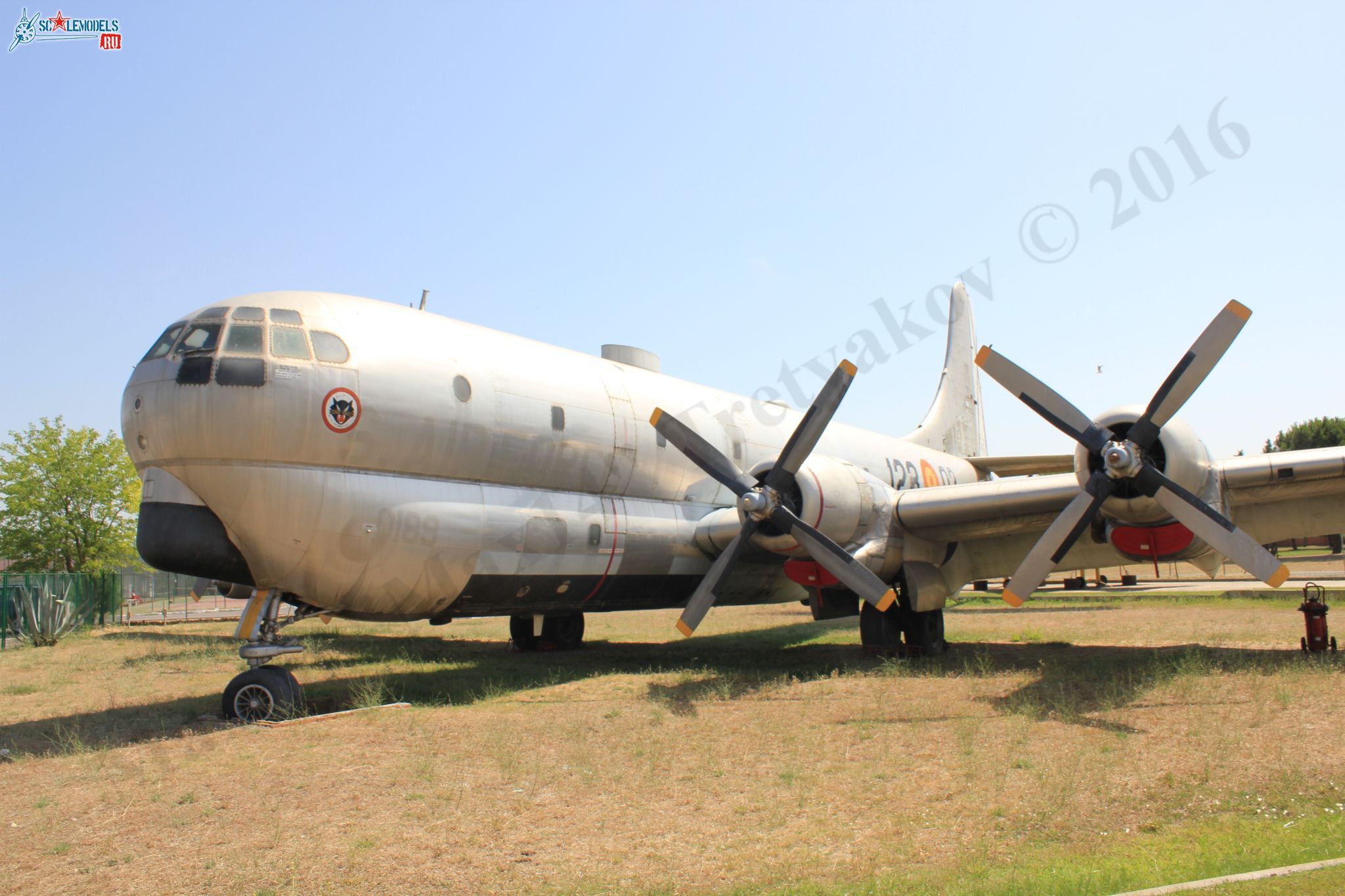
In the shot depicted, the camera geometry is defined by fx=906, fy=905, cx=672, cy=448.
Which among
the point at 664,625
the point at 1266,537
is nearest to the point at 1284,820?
the point at 1266,537

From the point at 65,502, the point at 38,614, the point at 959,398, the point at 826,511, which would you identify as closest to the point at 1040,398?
Result: the point at 826,511

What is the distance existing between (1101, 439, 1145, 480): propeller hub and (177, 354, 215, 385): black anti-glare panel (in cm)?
1052

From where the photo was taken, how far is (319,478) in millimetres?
10648

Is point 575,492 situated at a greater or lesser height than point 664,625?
greater

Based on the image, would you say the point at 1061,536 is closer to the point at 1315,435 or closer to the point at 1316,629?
the point at 1316,629

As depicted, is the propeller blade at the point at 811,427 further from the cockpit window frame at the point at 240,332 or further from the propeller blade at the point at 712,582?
the cockpit window frame at the point at 240,332

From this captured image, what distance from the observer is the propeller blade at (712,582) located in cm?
1269

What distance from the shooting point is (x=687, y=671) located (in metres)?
13.8

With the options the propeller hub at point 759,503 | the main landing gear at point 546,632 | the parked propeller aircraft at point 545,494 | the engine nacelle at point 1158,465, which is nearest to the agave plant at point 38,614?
the main landing gear at point 546,632

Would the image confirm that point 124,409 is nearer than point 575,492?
Yes

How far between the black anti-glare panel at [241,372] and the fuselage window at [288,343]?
245 mm

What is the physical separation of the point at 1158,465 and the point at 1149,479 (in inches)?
20.7

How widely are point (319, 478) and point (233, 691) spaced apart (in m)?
2.60

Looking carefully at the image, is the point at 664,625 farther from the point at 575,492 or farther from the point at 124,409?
the point at 124,409
